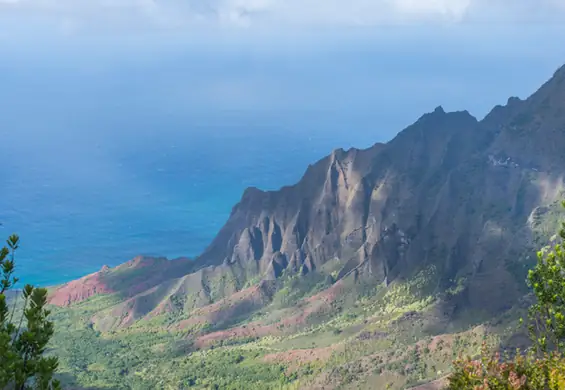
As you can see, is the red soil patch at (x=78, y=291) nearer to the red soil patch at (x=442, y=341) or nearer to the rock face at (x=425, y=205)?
the rock face at (x=425, y=205)

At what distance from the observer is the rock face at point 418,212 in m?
102

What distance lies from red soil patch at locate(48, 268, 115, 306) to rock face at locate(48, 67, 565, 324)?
551mm

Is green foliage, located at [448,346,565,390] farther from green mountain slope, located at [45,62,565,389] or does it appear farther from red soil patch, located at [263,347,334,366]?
red soil patch, located at [263,347,334,366]

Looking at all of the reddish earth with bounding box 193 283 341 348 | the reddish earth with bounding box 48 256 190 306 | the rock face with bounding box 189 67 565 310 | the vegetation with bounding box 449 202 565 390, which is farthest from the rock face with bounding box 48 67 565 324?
the vegetation with bounding box 449 202 565 390

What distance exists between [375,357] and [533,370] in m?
62.0

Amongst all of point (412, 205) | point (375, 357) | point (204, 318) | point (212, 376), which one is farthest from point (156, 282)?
point (375, 357)

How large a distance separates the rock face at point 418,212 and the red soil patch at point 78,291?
55cm

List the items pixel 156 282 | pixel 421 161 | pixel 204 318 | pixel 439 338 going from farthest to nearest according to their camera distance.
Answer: pixel 156 282
pixel 421 161
pixel 204 318
pixel 439 338

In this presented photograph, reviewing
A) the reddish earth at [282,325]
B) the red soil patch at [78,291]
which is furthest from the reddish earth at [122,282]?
the reddish earth at [282,325]

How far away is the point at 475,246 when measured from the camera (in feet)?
331

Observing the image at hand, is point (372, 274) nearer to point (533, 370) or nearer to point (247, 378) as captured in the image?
point (247, 378)

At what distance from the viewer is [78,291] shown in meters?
142

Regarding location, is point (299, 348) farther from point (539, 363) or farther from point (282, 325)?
point (539, 363)

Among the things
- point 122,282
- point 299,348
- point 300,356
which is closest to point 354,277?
point 299,348
